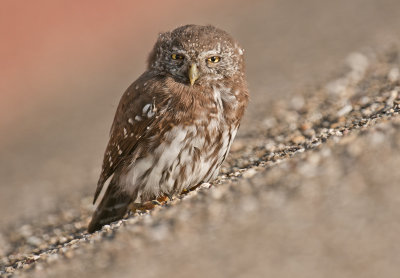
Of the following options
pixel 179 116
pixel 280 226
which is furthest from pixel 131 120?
pixel 280 226

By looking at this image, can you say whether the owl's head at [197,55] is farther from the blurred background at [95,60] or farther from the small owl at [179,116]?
the blurred background at [95,60]

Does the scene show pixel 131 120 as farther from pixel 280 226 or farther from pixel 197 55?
pixel 280 226

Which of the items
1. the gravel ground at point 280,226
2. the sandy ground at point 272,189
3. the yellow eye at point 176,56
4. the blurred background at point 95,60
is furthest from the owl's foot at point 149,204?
the blurred background at point 95,60


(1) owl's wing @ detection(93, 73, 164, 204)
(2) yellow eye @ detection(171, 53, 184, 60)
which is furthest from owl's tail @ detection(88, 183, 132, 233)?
(2) yellow eye @ detection(171, 53, 184, 60)

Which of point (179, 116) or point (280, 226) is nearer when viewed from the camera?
point (280, 226)

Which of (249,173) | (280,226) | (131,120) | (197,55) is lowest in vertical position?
(280,226)

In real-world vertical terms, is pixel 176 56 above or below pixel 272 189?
above
